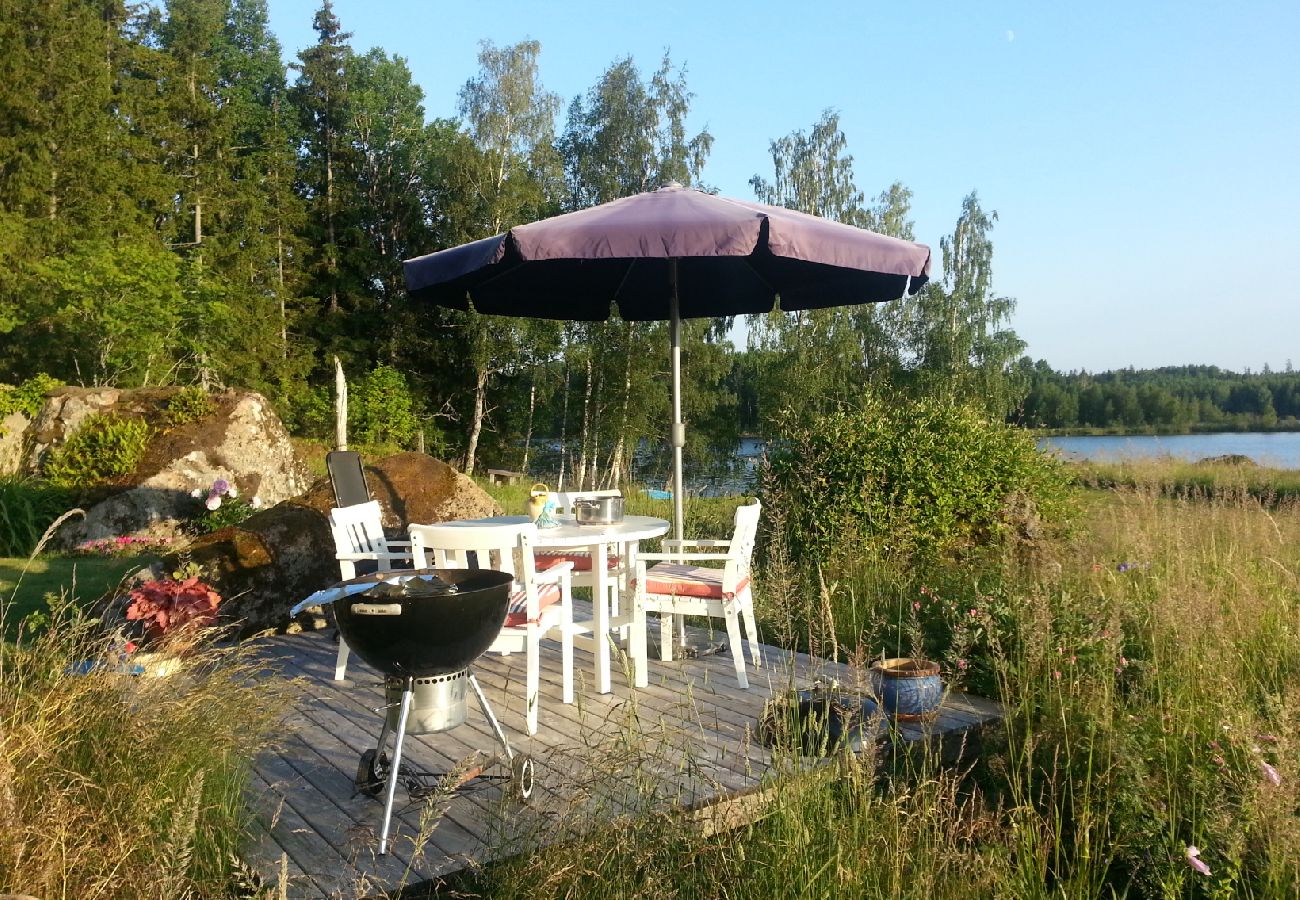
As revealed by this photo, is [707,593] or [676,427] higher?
[676,427]

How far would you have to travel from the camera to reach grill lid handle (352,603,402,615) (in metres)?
2.35

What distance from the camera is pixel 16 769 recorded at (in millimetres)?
1991

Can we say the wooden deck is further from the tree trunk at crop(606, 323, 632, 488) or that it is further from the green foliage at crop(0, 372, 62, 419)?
the tree trunk at crop(606, 323, 632, 488)

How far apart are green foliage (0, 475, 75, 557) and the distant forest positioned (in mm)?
18025

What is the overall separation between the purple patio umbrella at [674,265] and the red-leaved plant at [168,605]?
171 cm

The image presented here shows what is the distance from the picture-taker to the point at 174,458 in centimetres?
812

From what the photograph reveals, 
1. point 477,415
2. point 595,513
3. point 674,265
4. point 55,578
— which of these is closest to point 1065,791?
point 595,513

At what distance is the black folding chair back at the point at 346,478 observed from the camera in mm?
4648

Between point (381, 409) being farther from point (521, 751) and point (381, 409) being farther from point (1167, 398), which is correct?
point (1167, 398)

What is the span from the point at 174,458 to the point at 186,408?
0.60 meters

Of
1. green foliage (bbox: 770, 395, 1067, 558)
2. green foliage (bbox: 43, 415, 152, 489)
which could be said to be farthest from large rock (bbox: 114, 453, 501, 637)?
green foliage (bbox: 43, 415, 152, 489)

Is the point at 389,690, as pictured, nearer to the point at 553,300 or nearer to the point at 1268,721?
the point at 1268,721

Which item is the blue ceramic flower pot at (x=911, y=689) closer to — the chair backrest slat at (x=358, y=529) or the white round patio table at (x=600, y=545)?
the white round patio table at (x=600, y=545)

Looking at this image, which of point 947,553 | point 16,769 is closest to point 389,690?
point 16,769
